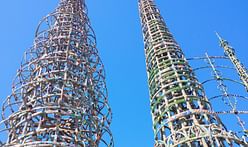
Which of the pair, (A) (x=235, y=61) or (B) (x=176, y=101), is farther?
(B) (x=176, y=101)

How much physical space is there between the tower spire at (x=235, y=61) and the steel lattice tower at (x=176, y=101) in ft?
16.2

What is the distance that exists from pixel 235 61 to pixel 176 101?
7.56 meters

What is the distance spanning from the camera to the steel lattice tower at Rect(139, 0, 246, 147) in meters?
29.2

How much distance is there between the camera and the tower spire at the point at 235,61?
2725 centimetres

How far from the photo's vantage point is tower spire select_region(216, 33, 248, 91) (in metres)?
27.3

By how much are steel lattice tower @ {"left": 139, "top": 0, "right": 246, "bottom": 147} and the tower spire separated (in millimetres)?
4952

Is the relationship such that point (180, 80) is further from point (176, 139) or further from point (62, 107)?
point (62, 107)

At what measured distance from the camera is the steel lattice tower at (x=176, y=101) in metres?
29.2

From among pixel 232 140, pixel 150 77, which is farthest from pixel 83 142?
pixel 150 77

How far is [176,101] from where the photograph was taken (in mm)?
34781

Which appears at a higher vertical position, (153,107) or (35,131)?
(153,107)

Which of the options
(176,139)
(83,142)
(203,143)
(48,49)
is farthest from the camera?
(48,49)

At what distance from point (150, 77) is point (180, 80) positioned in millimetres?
5919

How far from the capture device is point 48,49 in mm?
33656
